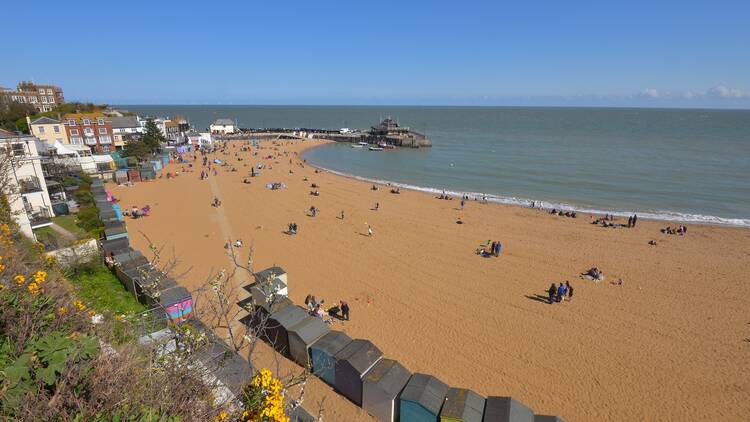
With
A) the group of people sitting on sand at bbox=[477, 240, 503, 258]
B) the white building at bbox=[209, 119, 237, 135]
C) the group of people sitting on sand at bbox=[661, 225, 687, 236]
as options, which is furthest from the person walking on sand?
the white building at bbox=[209, 119, 237, 135]

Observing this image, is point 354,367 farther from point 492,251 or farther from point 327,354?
point 492,251

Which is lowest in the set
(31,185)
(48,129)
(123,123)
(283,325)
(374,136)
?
(374,136)

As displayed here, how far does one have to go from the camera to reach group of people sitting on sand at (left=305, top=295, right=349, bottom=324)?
44.4ft

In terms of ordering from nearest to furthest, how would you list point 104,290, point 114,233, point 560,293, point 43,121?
point 104,290 < point 560,293 < point 114,233 < point 43,121

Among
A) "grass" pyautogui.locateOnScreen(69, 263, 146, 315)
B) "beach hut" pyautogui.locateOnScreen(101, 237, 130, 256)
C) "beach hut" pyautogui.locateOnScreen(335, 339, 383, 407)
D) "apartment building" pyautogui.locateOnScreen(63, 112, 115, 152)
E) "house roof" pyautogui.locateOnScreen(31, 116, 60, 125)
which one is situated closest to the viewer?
"beach hut" pyautogui.locateOnScreen(335, 339, 383, 407)

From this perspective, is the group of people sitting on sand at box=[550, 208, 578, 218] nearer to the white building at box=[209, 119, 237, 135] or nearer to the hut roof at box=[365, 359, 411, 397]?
the hut roof at box=[365, 359, 411, 397]

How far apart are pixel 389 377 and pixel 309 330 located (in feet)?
9.48

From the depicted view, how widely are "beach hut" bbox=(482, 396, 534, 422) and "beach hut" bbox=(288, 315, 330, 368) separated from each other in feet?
16.1

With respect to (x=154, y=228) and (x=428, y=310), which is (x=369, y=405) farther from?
(x=154, y=228)

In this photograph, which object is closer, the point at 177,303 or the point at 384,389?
the point at 384,389

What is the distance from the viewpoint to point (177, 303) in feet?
38.8

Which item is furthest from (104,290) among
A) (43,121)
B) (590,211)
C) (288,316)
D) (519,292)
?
(43,121)

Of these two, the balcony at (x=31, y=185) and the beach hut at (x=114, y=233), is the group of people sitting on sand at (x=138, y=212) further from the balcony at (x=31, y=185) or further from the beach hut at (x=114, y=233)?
the beach hut at (x=114, y=233)

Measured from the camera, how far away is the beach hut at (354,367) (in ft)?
30.9
